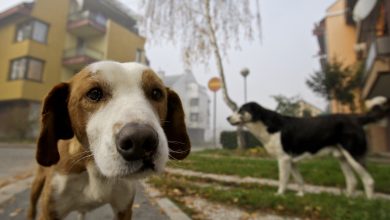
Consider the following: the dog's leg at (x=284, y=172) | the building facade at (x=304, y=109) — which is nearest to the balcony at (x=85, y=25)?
the building facade at (x=304, y=109)

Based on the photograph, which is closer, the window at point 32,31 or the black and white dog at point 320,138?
the black and white dog at point 320,138

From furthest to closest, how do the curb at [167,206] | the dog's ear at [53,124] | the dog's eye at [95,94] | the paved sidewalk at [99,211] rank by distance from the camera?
the paved sidewalk at [99,211]
the curb at [167,206]
the dog's ear at [53,124]
the dog's eye at [95,94]

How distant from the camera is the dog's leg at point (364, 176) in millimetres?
5059

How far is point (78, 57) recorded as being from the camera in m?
26.5

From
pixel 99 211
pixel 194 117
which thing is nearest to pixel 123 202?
pixel 99 211

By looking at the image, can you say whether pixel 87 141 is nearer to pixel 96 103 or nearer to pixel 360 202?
pixel 96 103

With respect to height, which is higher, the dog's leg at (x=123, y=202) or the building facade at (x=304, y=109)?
the building facade at (x=304, y=109)

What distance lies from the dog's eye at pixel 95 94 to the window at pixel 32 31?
84.2 ft

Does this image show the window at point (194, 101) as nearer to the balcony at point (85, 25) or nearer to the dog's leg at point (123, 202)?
the balcony at point (85, 25)

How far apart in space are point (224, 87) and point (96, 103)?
41.5ft

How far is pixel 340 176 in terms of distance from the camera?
682cm

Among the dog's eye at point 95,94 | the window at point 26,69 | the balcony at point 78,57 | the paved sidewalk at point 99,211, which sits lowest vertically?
the paved sidewalk at point 99,211

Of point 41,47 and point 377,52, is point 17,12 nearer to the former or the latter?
point 41,47

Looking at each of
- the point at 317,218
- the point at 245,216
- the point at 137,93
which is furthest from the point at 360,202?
the point at 137,93
